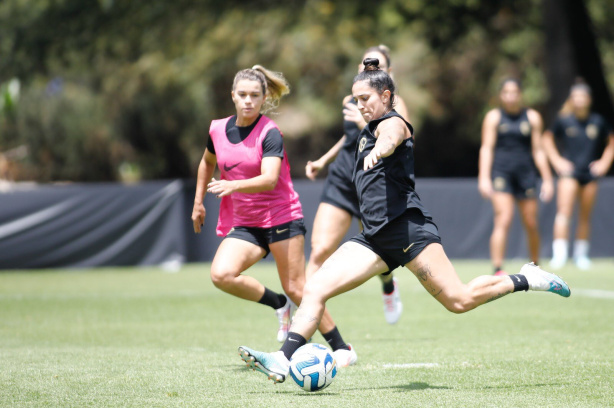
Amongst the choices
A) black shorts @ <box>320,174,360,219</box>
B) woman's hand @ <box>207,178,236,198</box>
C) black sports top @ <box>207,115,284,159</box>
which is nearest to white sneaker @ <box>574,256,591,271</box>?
black shorts @ <box>320,174,360,219</box>

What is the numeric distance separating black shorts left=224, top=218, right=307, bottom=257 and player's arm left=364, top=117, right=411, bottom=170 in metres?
1.40

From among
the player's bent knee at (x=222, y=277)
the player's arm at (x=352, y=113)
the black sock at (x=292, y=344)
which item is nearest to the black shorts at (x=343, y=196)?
the player's arm at (x=352, y=113)

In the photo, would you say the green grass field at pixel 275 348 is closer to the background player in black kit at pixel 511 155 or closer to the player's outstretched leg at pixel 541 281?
the player's outstretched leg at pixel 541 281

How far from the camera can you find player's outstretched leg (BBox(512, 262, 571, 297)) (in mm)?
5925

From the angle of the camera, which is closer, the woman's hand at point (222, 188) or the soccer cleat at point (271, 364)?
the soccer cleat at point (271, 364)

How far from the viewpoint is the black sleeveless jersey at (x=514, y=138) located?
39.8ft

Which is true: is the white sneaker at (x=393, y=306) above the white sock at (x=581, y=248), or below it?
above

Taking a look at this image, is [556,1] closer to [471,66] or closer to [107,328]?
[471,66]

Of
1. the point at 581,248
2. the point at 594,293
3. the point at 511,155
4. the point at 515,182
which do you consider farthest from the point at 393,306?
the point at 581,248

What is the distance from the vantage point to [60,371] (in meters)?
6.16

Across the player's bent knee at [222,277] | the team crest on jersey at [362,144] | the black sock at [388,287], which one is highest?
the team crest on jersey at [362,144]

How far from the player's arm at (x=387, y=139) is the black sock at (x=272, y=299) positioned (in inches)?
73.1

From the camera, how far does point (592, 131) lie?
582 inches

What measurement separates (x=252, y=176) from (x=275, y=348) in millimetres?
1544
